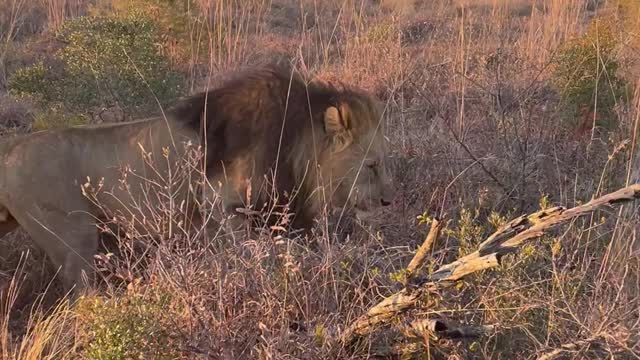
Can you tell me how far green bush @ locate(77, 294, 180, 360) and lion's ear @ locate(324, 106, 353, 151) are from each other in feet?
4.63

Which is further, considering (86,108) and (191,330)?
(86,108)

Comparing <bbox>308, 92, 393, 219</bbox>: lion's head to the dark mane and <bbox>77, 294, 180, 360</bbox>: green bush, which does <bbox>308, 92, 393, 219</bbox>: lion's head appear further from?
Result: <bbox>77, 294, 180, 360</bbox>: green bush

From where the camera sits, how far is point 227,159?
396 centimetres

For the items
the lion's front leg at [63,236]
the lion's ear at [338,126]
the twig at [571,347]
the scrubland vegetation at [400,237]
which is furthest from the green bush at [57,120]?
the twig at [571,347]

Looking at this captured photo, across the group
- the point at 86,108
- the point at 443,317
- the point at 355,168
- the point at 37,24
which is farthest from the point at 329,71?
the point at 37,24

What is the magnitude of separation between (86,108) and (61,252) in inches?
101

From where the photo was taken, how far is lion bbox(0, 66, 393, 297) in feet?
12.8

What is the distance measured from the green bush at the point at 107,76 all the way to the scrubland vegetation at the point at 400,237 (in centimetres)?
2

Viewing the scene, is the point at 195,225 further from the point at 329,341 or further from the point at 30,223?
the point at 329,341

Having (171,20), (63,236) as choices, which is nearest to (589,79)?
(63,236)

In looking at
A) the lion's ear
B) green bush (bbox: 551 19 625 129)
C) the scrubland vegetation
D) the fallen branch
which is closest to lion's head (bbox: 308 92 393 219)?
the lion's ear

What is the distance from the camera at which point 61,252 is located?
12.7ft

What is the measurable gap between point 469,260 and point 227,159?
1.72m

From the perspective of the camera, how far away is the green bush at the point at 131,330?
2655 mm
